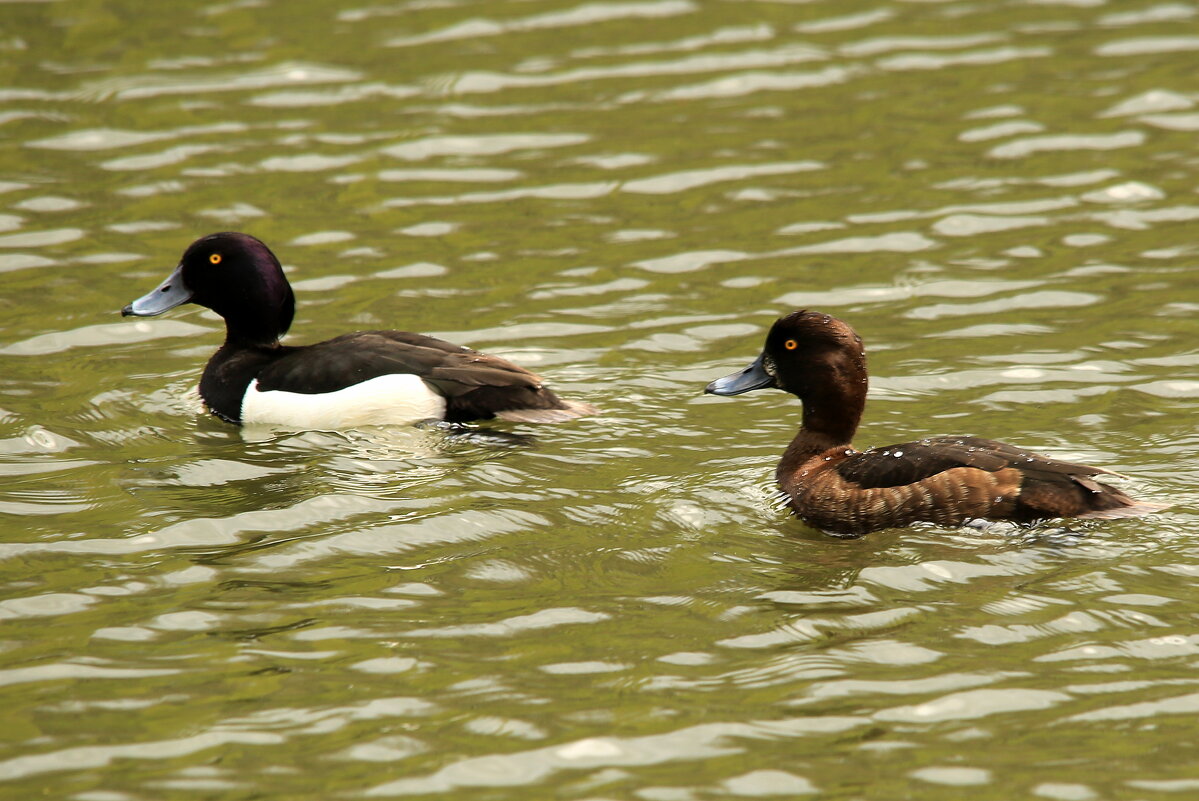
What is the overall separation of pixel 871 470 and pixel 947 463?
0.34m

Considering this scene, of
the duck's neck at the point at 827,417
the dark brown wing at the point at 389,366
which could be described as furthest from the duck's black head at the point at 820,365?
the dark brown wing at the point at 389,366

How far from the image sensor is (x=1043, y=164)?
38.5 feet

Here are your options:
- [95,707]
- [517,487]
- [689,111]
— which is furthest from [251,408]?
[689,111]

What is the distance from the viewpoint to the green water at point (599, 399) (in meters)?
5.25

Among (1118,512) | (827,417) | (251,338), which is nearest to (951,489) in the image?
(1118,512)

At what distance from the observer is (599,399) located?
28.1ft

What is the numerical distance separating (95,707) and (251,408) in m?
3.12

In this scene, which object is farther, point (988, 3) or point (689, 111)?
point (988, 3)

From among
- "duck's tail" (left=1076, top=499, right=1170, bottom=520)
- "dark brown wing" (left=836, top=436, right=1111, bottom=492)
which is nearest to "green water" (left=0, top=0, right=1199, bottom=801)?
"duck's tail" (left=1076, top=499, right=1170, bottom=520)

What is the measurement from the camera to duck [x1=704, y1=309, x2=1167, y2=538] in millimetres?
6645

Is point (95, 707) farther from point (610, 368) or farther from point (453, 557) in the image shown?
point (610, 368)

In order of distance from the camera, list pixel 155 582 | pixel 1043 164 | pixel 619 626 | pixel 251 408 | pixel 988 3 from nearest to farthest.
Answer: pixel 619 626
pixel 155 582
pixel 251 408
pixel 1043 164
pixel 988 3

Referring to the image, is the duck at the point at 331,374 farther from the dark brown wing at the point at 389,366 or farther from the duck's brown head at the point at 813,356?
the duck's brown head at the point at 813,356

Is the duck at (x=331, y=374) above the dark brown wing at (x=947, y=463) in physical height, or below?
above
